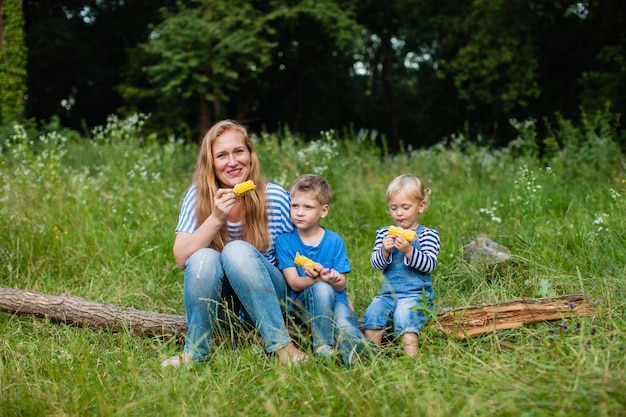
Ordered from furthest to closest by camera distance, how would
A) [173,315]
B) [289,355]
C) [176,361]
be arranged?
[173,315]
[176,361]
[289,355]

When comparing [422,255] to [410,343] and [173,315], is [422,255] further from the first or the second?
[173,315]

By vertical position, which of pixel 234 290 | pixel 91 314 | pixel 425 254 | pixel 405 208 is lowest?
pixel 91 314

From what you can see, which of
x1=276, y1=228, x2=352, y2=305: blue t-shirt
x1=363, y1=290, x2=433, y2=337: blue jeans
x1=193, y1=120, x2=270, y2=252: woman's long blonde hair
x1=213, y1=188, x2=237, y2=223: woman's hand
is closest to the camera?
x1=363, y1=290, x2=433, y2=337: blue jeans

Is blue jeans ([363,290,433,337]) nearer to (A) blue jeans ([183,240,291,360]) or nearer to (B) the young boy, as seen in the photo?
(B) the young boy

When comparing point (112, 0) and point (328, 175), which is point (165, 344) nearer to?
point (328, 175)

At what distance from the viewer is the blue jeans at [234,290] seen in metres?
2.83

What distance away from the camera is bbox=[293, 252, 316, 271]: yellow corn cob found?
2.87 metres

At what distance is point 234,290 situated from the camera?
2.93m

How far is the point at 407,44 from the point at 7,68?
14917mm

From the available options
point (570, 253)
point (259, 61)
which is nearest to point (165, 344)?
point (570, 253)

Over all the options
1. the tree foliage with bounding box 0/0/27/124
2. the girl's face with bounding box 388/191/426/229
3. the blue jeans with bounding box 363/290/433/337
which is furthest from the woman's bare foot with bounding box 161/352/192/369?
the tree foliage with bounding box 0/0/27/124

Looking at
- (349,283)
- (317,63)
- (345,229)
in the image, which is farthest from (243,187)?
(317,63)

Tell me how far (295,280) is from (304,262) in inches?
5.2

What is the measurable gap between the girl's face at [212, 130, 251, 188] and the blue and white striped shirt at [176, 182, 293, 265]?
168mm
